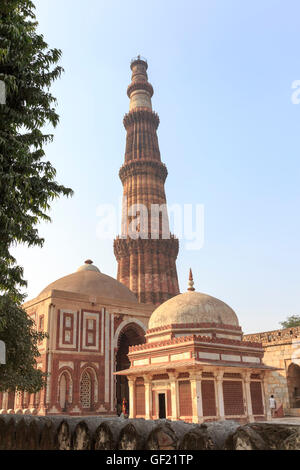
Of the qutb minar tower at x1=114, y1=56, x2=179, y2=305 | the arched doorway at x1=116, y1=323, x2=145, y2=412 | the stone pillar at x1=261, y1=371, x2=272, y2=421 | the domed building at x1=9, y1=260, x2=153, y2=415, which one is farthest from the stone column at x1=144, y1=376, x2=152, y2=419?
the qutb minar tower at x1=114, y1=56, x2=179, y2=305

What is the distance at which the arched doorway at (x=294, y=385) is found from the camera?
2378 centimetres

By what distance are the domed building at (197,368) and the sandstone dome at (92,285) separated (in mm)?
9190

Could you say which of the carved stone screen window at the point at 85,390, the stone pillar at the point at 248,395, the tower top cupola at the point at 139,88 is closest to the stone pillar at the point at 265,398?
the stone pillar at the point at 248,395

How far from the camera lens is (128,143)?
4731 cm

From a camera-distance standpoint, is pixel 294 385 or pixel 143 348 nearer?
pixel 143 348

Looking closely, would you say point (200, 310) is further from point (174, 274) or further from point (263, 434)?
point (174, 274)

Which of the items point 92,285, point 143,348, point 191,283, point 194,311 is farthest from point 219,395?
point 92,285

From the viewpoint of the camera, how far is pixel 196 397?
16.8m

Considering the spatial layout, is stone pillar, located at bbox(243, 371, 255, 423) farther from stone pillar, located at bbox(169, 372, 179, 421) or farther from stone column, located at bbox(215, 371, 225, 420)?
stone pillar, located at bbox(169, 372, 179, 421)

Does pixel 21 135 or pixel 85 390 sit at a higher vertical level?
pixel 21 135

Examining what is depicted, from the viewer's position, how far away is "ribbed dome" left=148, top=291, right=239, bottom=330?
67.7 ft

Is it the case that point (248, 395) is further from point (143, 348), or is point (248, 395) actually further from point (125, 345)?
point (125, 345)

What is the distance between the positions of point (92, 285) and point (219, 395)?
51.3 feet

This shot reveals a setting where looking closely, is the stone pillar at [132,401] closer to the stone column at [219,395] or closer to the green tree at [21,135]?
the stone column at [219,395]
